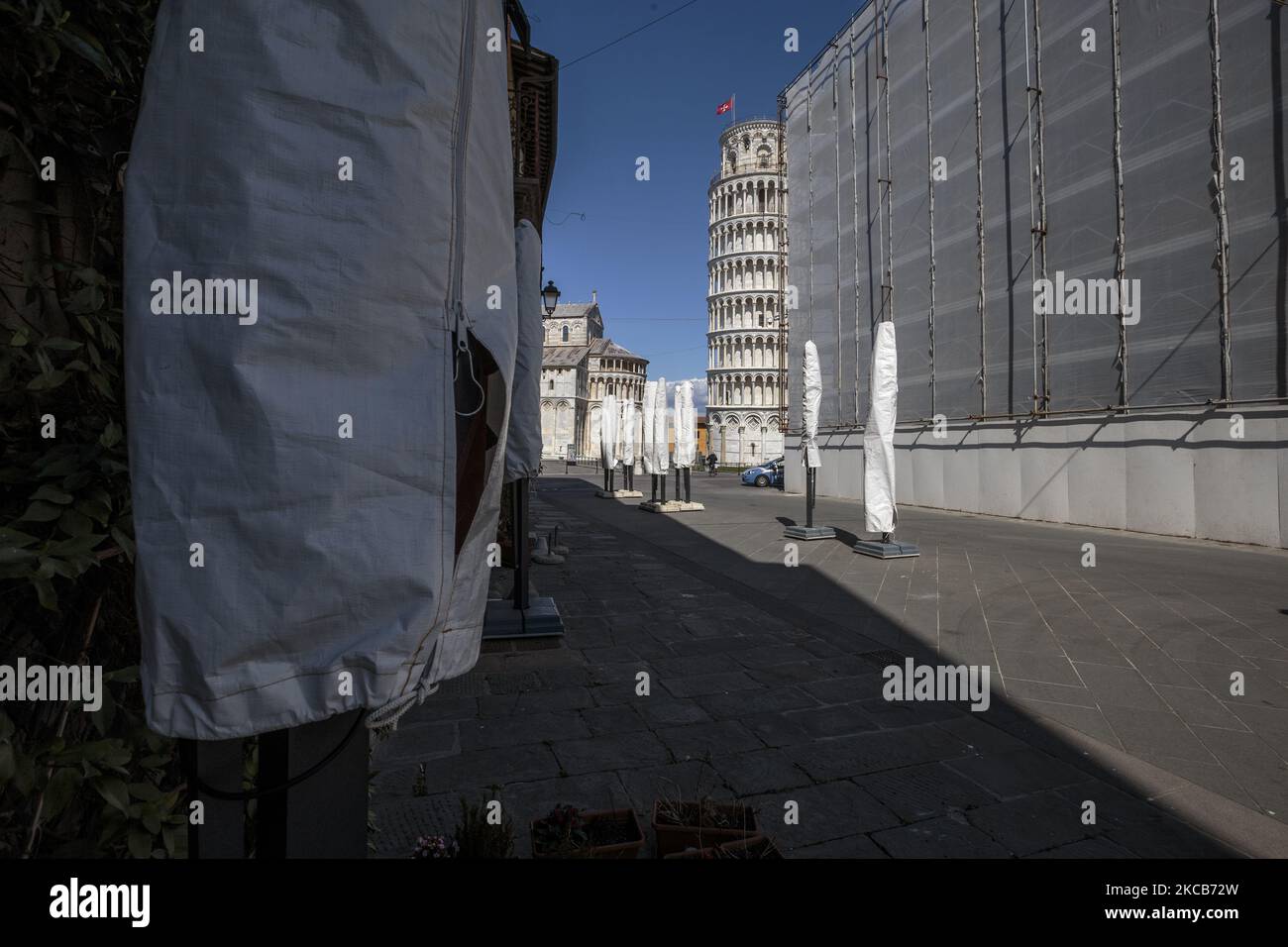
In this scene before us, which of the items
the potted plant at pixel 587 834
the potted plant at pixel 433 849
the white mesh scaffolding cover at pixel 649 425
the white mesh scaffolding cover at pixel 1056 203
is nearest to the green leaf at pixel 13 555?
the potted plant at pixel 433 849

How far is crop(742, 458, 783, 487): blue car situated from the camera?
2616 centimetres

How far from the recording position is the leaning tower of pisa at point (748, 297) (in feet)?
179

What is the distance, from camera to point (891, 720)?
11.2ft

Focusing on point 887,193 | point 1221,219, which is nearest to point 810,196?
point 887,193

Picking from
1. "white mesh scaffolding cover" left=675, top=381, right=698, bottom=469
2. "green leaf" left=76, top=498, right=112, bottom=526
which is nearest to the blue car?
"white mesh scaffolding cover" left=675, top=381, right=698, bottom=469

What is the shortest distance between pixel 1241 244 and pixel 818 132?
42.8 ft

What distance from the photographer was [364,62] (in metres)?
0.92

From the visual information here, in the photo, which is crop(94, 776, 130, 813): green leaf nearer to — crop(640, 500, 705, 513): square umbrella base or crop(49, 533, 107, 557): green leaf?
crop(49, 533, 107, 557): green leaf

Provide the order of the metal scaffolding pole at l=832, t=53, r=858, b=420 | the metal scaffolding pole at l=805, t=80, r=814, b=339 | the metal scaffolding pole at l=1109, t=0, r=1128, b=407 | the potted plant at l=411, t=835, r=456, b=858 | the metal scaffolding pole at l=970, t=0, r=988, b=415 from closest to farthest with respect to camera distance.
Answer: the potted plant at l=411, t=835, r=456, b=858 → the metal scaffolding pole at l=1109, t=0, r=1128, b=407 → the metal scaffolding pole at l=970, t=0, r=988, b=415 → the metal scaffolding pole at l=832, t=53, r=858, b=420 → the metal scaffolding pole at l=805, t=80, r=814, b=339

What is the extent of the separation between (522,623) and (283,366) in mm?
4031

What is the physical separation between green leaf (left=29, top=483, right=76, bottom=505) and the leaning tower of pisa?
53.9 metres

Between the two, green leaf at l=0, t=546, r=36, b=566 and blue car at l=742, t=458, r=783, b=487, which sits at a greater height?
green leaf at l=0, t=546, r=36, b=566

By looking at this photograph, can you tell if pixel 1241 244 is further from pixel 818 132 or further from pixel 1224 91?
pixel 818 132

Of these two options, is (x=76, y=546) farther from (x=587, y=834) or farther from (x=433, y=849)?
(x=587, y=834)
